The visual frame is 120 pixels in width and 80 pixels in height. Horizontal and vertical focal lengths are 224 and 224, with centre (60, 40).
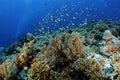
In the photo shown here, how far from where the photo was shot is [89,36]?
29.6 feet

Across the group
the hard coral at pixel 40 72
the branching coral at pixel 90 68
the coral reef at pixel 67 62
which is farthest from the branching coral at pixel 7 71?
the branching coral at pixel 90 68

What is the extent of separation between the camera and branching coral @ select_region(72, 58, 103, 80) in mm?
5379

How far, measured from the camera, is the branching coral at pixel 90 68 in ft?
17.6

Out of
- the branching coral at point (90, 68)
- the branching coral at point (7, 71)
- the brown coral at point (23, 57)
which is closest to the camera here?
the branching coral at point (90, 68)

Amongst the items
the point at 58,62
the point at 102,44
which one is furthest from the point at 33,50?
the point at 102,44

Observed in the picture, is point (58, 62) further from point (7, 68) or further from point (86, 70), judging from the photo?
point (7, 68)

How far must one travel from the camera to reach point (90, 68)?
17.8ft

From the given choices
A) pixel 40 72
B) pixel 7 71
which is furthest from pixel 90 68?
pixel 7 71

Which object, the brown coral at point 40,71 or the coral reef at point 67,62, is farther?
the brown coral at point 40,71

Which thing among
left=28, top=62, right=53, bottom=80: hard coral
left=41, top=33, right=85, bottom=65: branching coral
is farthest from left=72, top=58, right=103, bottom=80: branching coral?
left=28, top=62, right=53, bottom=80: hard coral

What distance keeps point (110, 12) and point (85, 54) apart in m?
32.9

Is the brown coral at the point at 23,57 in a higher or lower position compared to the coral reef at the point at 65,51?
higher

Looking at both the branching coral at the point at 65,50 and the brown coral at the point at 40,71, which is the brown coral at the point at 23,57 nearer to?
the branching coral at the point at 65,50

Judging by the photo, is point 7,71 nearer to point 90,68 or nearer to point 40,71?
point 40,71
